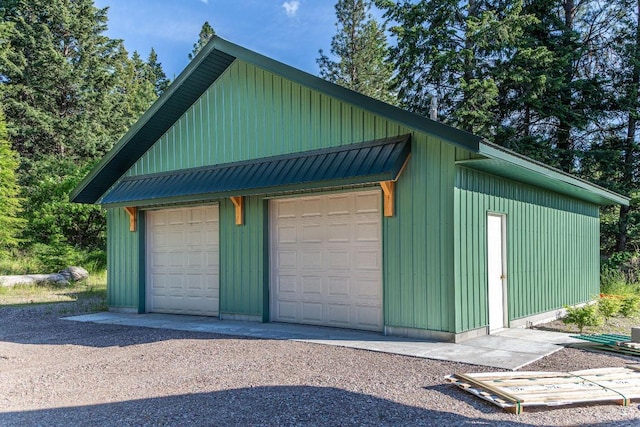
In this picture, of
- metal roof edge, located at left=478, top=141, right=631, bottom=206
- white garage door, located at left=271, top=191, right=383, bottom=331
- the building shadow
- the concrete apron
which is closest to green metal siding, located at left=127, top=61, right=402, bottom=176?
white garage door, located at left=271, top=191, right=383, bottom=331

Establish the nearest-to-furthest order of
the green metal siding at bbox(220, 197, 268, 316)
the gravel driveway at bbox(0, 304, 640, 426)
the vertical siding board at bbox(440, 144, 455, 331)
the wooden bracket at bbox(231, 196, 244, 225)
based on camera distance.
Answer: the gravel driveway at bbox(0, 304, 640, 426)
the vertical siding board at bbox(440, 144, 455, 331)
the green metal siding at bbox(220, 197, 268, 316)
the wooden bracket at bbox(231, 196, 244, 225)

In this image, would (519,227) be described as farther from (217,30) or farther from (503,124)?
(217,30)

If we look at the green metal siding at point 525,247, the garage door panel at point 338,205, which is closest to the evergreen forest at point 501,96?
the green metal siding at point 525,247

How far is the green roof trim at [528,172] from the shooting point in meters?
7.27

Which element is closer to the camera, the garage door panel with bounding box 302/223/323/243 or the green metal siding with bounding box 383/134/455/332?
the green metal siding with bounding box 383/134/455/332

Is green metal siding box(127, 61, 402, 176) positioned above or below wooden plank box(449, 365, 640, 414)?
above

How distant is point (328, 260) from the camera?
9.07 meters

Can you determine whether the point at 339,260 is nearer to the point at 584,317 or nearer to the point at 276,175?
the point at 276,175

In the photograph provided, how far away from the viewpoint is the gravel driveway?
439 centimetres

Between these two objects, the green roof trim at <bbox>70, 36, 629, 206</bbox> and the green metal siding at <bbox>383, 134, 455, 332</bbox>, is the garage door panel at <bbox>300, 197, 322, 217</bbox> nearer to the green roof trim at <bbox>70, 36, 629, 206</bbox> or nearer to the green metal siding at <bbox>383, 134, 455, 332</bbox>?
the green metal siding at <bbox>383, 134, 455, 332</bbox>

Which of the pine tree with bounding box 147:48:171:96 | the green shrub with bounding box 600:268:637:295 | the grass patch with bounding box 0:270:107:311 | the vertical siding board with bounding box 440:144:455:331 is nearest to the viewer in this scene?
the vertical siding board with bounding box 440:144:455:331

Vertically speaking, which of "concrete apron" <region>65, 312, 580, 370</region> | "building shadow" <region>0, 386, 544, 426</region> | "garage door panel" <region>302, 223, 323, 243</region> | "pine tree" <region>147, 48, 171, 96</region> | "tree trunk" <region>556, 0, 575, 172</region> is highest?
"pine tree" <region>147, 48, 171, 96</region>

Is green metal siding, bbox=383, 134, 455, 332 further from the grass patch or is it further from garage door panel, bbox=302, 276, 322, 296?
the grass patch

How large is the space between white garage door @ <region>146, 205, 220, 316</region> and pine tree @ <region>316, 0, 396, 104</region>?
20241 millimetres
